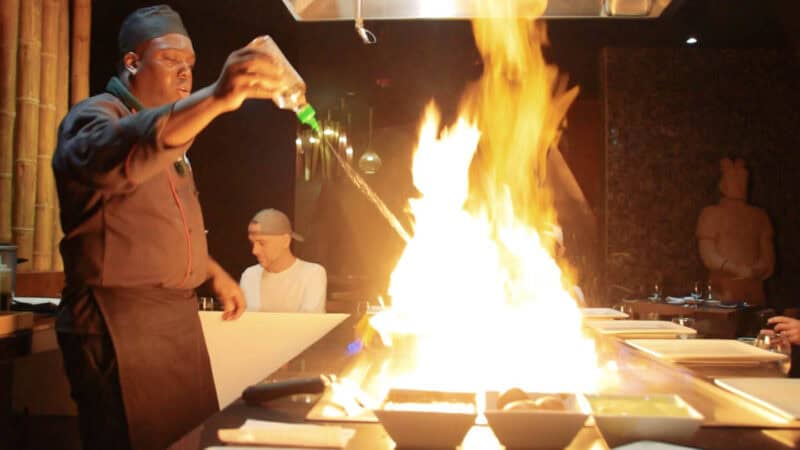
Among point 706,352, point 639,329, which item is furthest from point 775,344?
point 639,329

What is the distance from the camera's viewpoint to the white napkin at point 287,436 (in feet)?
3.70

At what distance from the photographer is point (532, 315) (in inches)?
104

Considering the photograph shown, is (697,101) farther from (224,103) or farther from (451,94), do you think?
(224,103)

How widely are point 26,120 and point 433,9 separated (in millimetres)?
3082

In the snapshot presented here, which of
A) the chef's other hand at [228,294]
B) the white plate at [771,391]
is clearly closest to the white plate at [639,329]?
the white plate at [771,391]

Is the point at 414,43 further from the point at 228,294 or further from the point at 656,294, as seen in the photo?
the point at 228,294

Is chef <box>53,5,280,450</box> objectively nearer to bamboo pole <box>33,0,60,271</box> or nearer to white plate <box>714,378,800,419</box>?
white plate <box>714,378,800,419</box>

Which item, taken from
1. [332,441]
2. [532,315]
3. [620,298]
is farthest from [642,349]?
[620,298]

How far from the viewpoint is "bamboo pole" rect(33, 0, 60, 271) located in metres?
4.74

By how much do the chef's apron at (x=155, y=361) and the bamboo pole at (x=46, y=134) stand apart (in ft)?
10.2

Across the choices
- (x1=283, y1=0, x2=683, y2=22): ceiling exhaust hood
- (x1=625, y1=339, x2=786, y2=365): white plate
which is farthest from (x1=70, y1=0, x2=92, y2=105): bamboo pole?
(x1=625, y1=339, x2=786, y2=365): white plate

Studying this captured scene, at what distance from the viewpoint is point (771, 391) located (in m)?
1.54

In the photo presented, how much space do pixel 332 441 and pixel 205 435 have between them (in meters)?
0.24

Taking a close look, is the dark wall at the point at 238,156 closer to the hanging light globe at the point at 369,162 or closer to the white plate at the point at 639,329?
the hanging light globe at the point at 369,162
